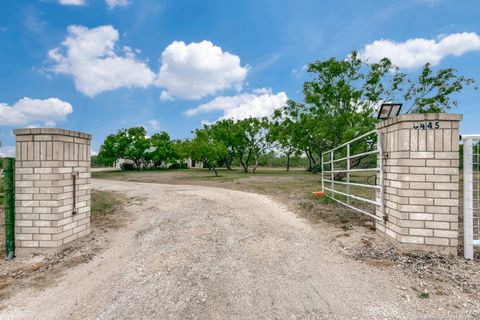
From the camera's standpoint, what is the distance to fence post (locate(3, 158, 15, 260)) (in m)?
3.26

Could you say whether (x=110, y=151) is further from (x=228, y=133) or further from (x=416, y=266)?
(x=416, y=266)

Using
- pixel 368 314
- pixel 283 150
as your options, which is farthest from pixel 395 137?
pixel 283 150

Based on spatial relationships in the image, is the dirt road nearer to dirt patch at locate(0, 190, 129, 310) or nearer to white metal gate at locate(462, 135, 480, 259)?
dirt patch at locate(0, 190, 129, 310)

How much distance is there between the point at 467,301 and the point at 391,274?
0.62 metres

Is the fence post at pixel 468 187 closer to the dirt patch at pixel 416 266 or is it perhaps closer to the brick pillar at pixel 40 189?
the dirt patch at pixel 416 266

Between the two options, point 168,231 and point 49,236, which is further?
point 168,231

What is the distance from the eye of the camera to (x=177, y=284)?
2441 millimetres

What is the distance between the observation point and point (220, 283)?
246 cm

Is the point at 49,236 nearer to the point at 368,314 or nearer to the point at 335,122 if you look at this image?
the point at 368,314

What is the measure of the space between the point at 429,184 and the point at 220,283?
2.91 meters

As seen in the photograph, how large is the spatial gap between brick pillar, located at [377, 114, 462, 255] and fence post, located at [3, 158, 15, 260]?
17.2ft

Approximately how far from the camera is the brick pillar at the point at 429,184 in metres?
3.10

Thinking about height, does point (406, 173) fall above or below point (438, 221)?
above

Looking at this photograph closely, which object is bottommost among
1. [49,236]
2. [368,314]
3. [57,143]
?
[368,314]
